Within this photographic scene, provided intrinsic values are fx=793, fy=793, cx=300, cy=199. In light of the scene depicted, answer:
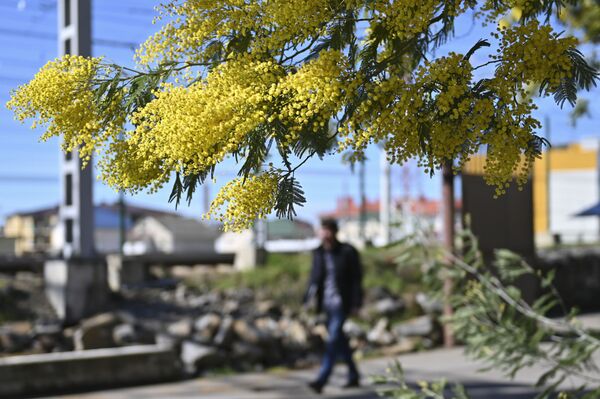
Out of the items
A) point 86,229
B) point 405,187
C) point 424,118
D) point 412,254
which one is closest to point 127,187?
point 424,118

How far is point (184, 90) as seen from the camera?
237cm

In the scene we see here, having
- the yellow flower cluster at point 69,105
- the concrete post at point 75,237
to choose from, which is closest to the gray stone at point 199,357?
the concrete post at point 75,237

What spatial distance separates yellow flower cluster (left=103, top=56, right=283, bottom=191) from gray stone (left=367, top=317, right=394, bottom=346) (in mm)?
10544

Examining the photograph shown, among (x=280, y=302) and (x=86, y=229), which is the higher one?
(x=86, y=229)

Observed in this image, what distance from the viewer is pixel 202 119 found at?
224 cm

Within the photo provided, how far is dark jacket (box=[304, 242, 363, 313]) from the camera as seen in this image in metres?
8.73

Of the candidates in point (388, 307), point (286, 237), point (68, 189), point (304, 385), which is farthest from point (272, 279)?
point (286, 237)

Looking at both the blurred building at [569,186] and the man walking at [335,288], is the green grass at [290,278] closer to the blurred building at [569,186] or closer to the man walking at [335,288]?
the man walking at [335,288]

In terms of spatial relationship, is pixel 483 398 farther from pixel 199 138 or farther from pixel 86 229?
pixel 86 229

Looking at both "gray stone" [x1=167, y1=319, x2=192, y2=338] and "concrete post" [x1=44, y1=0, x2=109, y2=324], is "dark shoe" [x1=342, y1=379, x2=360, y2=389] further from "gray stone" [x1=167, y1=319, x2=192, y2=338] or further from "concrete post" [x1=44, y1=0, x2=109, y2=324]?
"concrete post" [x1=44, y1=0, x2=109, y2=324]

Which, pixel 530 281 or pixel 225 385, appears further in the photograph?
pixel 530 281

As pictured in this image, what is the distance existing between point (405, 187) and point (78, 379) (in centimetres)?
3766

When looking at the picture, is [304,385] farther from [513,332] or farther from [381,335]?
[513,332]

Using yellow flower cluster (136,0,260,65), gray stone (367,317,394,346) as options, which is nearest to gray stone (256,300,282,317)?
gray stone (367,317,394,346)
